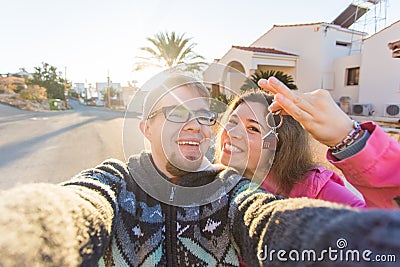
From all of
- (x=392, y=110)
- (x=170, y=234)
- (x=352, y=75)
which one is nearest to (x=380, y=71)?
(x=352, y=75)

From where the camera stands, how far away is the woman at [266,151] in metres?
1.47

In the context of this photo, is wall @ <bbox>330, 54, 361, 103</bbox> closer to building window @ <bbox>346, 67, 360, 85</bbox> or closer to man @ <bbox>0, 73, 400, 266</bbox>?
building window @ <bbox>346, 67, 360, 85</bbox>

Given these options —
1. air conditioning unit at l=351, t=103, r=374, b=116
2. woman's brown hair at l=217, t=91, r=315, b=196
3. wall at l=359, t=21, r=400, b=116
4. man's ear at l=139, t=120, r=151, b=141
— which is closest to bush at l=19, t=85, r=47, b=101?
air conditioning unit at l=351, t=103, r=374, b=116

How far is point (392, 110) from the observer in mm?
10859

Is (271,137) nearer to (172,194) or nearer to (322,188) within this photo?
(322,188)

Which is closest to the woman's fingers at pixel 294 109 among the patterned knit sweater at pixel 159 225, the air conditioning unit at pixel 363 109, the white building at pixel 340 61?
the patterned knit sweater at pixel 159 225

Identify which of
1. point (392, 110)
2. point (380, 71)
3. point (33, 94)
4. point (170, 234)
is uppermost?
point (380, 71)

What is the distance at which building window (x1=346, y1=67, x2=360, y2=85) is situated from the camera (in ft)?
42.9

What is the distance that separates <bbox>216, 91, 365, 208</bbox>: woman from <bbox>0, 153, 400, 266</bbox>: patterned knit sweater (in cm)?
40

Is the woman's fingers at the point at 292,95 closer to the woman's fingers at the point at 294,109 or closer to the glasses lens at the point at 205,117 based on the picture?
the woman's fingers at the point at 294,109

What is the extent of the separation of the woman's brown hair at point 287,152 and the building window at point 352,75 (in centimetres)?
1402

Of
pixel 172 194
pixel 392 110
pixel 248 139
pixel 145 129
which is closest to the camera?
pixel 172 194

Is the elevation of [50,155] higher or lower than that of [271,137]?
lower

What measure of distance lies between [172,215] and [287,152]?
94 centimetres
